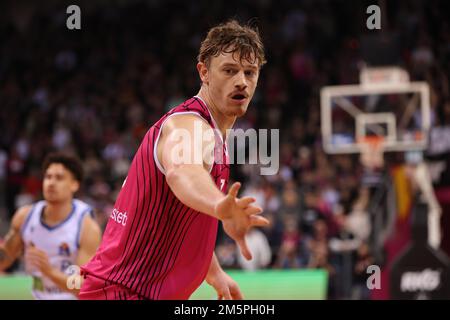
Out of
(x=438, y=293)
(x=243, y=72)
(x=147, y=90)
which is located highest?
(x=147, y=90)

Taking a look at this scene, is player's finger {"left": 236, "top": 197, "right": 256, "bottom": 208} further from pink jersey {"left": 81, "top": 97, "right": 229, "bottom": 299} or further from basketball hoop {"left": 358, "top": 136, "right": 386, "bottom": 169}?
basketball hoop {"left": 358, "top": 136, "right": 386, "bottom": 169}

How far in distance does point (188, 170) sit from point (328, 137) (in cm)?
1211

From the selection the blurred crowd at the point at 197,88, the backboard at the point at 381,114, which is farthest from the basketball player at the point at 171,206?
the backboard at the point at 381,114

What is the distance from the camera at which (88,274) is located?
4.39 m

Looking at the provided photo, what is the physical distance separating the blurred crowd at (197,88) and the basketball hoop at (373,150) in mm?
530

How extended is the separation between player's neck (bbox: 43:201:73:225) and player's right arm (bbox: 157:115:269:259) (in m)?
3.51

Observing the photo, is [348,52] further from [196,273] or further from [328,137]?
[196,273]

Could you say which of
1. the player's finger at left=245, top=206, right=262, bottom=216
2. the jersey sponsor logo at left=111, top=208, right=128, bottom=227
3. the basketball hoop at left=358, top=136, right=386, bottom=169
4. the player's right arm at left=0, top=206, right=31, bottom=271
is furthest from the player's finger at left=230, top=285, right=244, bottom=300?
the basketball hoop at left=358, top=136, right=386, bottom=169

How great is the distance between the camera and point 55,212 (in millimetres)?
7262

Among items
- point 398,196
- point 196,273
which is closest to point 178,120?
point 196,273

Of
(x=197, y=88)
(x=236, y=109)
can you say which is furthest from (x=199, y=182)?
(x=197, y=88)

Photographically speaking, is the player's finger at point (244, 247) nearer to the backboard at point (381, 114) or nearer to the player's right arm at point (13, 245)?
the player's right arm at point (13, 245)

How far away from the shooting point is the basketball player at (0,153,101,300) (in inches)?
277

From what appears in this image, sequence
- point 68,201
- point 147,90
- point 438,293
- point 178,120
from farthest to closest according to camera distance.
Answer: point 147,90
point 438,293
point 68,201
point 178,120
